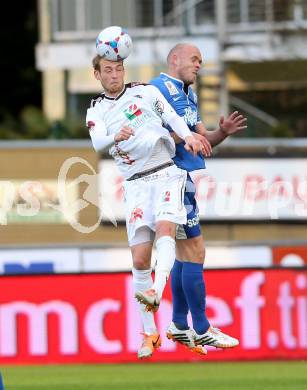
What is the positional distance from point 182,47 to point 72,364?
7871 millimetres

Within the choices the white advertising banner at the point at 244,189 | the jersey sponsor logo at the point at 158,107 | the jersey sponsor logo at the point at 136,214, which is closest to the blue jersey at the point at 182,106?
the jersey sponsor logo at the point at 158,107

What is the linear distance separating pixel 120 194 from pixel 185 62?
1438 cm

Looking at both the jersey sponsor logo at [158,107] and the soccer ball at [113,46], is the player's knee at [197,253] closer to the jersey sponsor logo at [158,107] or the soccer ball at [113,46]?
the jersey sponsor logo at [158,107]

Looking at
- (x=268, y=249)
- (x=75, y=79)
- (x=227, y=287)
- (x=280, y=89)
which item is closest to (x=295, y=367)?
(x=227, y=287)

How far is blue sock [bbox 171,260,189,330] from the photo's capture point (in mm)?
12469

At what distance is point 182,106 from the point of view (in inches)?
480

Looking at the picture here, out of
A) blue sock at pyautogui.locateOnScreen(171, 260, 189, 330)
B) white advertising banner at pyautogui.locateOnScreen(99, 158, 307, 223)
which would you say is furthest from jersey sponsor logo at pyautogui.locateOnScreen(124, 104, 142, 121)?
white advertising banner at pyautogui.locateOnScreen(99, 158, 307, 223)

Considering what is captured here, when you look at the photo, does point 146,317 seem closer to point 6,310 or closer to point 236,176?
point 6,310

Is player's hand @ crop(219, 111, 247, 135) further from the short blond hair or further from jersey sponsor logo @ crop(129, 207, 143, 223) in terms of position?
the short blond hair

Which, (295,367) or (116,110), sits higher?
(116,110)

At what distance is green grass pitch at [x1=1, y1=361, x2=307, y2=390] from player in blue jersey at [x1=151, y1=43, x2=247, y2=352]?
8.06ft

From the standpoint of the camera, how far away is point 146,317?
1228 cm

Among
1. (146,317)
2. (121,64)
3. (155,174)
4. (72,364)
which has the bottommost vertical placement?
(72,364)

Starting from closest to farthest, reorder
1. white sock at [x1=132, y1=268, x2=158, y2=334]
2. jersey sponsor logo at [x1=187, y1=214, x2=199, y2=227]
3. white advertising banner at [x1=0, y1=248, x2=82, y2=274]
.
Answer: white sock at [x1=132, y1=268, x2=158, y2=334] < jersey sponsor logo at [x1=187, y1=214, x2=199, y2=227] < white advertising banner at [x1=0, y1=248, x2=82, y2=274]
